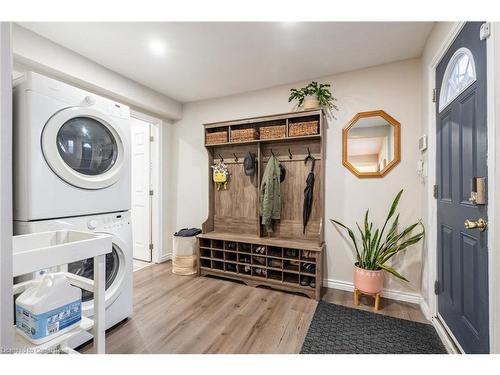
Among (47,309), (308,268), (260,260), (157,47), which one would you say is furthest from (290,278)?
(157,47)

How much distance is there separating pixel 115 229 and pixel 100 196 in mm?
270

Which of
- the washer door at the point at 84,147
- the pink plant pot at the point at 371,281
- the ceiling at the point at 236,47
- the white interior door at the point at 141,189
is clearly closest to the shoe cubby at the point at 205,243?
the white interior door at the point at 141,189

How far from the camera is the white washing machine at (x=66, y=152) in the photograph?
4.13ft

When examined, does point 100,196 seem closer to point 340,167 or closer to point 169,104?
point 169,104

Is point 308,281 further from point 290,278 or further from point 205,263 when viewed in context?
point 205,263

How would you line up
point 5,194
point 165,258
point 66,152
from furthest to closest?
point 165,258
point 66,152
point 5,194

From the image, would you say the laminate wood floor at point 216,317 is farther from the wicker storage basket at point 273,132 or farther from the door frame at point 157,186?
the wicker storage basket at point 273,132

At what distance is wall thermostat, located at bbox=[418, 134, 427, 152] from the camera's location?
187cm

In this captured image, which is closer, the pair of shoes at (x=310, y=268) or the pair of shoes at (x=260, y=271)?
the pair of shoes at (x=310, y=268)

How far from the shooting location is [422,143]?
6.35ft

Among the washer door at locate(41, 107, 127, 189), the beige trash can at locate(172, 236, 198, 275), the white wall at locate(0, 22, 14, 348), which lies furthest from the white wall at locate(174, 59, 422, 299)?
the white wall at locate(0, 22, 14, 348)

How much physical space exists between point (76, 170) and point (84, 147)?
0.18 m

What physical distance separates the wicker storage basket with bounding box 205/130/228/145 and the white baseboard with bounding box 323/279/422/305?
2077 mm
